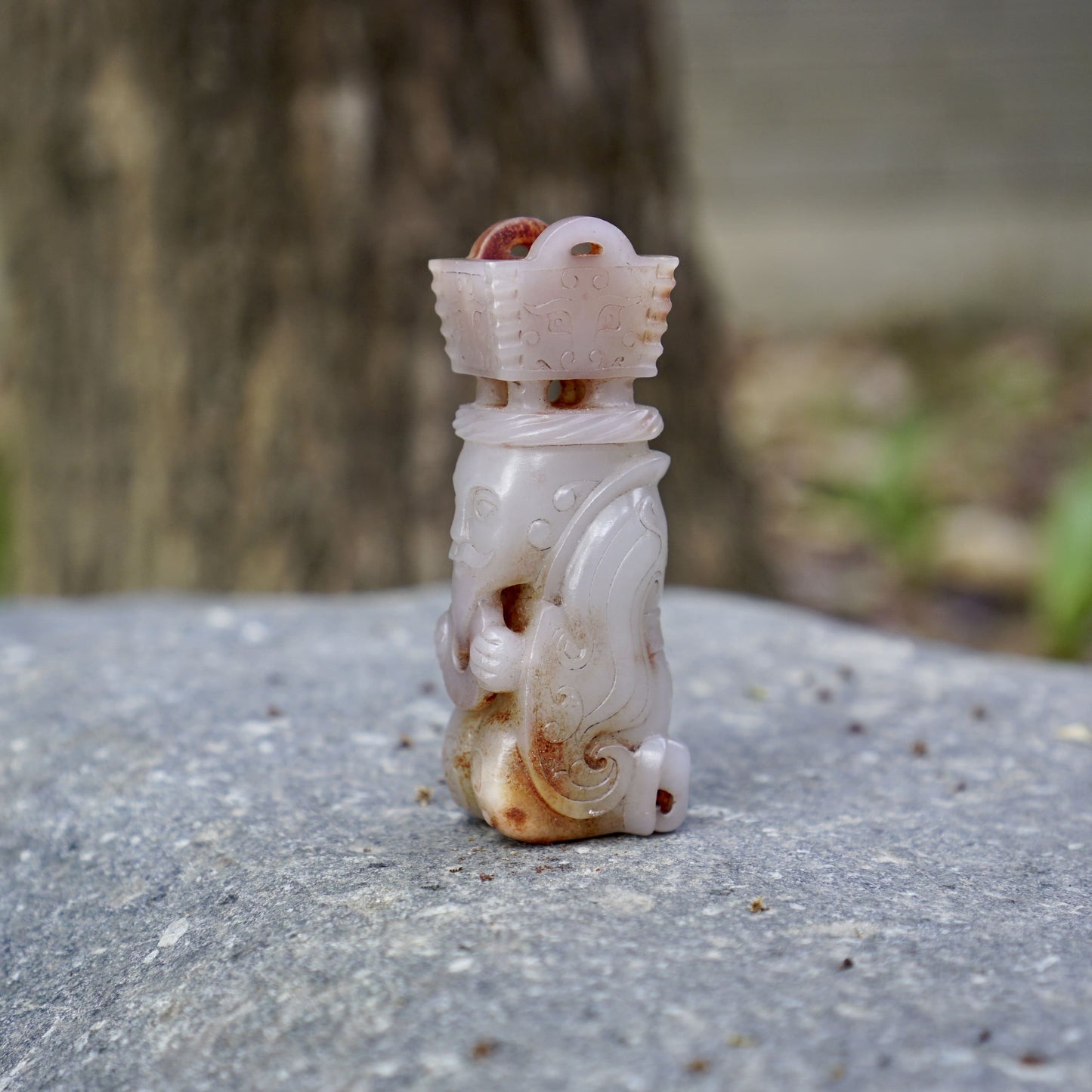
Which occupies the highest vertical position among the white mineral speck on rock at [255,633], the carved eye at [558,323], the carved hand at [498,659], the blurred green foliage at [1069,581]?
the carved eye at [558,323]

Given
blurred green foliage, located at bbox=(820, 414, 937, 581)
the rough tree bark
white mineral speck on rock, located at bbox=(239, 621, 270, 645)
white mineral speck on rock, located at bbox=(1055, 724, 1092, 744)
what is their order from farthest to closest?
blurred green foliage, located at bbox=(820, 414, 937, 581), the rough tree bark, white mineral speck on rock, located at bbox=(239, 621, 270, 645), white mineral speck on rock, located at bbox=(1055, 724, 1092, 744)

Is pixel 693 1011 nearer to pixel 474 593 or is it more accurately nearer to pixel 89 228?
pixel 474 593

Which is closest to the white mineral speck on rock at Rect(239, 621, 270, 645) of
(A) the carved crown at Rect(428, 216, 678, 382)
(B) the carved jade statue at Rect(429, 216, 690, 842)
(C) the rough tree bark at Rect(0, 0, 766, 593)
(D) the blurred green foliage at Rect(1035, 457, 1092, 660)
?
(C) the rough tree bark at Rect(0, 0, 766, 593)

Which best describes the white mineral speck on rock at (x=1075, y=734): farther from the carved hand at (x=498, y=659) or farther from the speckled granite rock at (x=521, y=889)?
the carved hand at (x=498, y=659)

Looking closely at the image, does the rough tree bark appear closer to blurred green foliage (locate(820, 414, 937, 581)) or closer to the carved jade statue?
blurred green foliage (locate(820, 414, 937, 581))

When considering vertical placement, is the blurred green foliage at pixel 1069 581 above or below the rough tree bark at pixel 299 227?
below

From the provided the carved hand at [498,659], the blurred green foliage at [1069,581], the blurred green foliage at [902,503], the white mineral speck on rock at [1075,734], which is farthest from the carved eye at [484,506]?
the blurred green foliage at [902,503]
